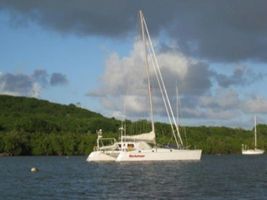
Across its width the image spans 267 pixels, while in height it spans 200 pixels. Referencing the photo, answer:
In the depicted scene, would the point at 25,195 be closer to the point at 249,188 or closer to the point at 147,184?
the point at 147,184

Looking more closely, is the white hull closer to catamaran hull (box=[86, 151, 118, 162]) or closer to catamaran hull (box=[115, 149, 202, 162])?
catamaran hull (box=[115, 149, 202, 162])

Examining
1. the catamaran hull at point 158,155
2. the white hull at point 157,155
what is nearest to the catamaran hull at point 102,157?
the white hull at point 157,155

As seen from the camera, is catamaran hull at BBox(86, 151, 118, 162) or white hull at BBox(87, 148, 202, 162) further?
catamaran hull at BBox(86, 151, 118, 162)

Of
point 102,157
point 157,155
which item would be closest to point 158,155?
point 157,155

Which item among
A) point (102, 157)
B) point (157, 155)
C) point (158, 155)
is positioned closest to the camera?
point (158, 155)

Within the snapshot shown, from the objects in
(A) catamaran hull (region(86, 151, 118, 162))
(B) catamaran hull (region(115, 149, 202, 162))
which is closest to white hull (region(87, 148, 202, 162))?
(B) catamaran hull (region(115, 149, 202, 162))

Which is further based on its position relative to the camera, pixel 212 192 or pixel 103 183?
pixel 103 183

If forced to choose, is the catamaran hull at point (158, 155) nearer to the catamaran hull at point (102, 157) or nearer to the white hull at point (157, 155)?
the white hull at point (157, 155)

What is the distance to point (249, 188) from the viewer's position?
6719 centimetres

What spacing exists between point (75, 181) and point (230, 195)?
25095 millimetres

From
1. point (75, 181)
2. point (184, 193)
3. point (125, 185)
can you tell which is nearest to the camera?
point (184, 193)

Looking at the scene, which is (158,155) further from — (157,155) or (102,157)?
(102,157)

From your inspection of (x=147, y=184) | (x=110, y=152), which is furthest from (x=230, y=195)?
(x=110, y=152)

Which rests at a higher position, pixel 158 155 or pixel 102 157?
pixel 158 155
